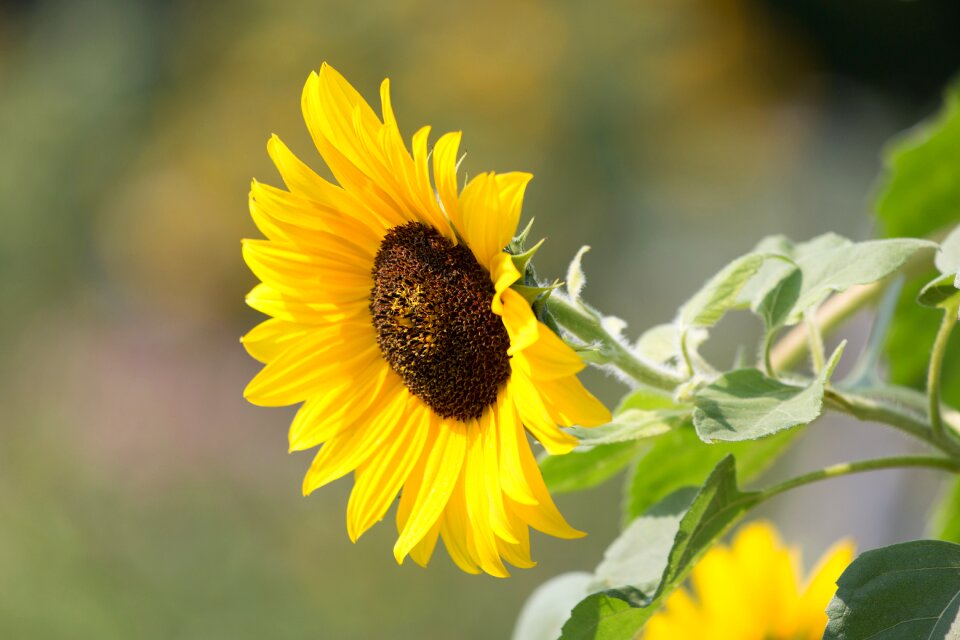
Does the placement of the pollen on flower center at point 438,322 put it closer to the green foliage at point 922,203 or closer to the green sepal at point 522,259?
the green sepal at point 522,259

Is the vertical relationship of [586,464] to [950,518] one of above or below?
above

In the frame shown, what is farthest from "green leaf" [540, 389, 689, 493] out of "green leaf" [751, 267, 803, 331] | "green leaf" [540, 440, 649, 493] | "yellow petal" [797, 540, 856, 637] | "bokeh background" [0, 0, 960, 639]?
"bokeh background" [0, 0, 960, 639]

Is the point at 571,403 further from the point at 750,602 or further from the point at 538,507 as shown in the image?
the point at 750,602

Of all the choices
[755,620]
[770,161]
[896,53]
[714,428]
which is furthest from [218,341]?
[714,428]

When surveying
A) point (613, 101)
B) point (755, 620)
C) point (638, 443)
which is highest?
point (613, 101)

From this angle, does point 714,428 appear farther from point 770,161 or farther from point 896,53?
point 896,53

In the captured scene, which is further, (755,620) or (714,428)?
(755,620)

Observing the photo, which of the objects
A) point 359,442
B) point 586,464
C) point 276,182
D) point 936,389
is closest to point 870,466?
point 936,389
